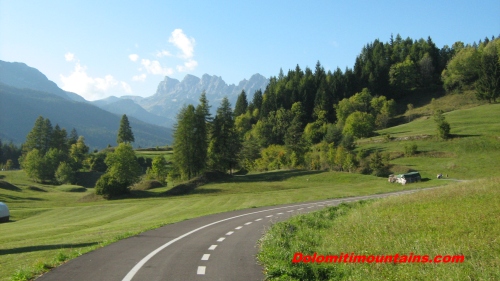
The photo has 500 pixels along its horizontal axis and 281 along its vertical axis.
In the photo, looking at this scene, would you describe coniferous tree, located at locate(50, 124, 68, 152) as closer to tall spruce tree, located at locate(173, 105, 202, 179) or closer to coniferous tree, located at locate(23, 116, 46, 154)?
coniferous tree, located at locate(23, 116, 46, 154)

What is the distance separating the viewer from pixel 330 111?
432 ft

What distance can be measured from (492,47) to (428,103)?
101 ft

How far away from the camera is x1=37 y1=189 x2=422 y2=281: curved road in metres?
9.08

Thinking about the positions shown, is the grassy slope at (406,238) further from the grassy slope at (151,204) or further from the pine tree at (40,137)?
the pine tree at (40,137)

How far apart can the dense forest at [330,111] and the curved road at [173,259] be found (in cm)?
5060

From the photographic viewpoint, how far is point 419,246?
993 centimetres

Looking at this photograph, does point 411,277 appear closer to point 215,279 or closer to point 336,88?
point 215,279

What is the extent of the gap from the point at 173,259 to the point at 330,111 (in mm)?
124900

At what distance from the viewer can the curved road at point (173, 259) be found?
908 cm

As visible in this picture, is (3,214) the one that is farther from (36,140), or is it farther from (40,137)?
(40,137)

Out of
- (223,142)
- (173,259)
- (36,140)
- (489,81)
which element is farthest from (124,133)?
(173,259)

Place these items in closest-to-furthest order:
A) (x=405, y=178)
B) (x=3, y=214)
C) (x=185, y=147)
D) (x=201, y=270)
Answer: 1. (x=201, y=270)
2. (x=3, y=214)
3. (x=405, y=178)
4. (x=185, y=147)

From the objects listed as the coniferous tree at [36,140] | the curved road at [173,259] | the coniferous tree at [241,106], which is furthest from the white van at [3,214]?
the coniferous tree at [241,106]

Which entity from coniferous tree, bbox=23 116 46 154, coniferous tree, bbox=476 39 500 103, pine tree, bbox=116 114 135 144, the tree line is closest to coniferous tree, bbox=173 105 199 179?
the tree line
